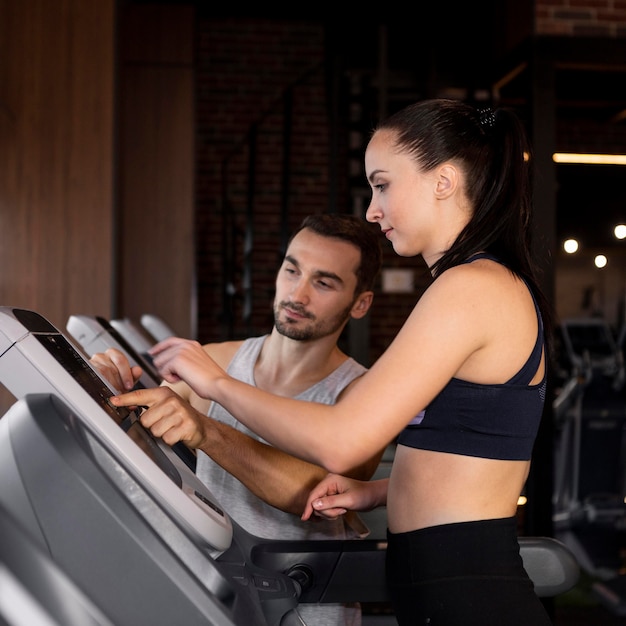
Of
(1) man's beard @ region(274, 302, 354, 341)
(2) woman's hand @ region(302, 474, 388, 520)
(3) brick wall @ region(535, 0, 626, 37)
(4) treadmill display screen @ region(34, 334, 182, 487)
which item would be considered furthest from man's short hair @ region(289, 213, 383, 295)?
(3) brick wall @ region(535, 0, 626, 37)

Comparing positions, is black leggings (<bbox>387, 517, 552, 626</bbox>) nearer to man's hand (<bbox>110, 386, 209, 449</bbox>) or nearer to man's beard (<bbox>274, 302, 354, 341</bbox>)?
man's hand (<bbox>110, 386, 209, 449</bbox>)

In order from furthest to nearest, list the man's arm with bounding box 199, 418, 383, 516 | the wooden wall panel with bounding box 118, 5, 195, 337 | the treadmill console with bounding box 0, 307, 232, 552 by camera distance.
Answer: the wooden wall panel with bounding box 118, 5, 195, 337 → the man's arm with bounding box 199, 418, 383, 516 → the treadmill console with bounding box 0, 307, 232, 552

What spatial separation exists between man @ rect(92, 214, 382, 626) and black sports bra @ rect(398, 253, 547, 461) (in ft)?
1.47

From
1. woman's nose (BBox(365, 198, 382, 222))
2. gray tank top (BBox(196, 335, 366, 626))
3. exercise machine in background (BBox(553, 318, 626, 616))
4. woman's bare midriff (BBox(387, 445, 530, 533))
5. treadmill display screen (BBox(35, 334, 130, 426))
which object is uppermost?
woman's nose (BBox(365, 198, 382, 222))

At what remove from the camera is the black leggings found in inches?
46.0

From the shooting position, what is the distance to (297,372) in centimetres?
192

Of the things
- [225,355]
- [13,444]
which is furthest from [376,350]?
[13,444]

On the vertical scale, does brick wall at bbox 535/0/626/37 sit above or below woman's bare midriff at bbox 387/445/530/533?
above

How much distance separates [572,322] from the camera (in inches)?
255

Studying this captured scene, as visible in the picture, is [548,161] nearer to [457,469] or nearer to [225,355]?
[225,355]

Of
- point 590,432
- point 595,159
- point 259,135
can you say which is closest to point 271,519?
point 595,159

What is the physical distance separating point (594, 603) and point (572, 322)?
2.80 meters

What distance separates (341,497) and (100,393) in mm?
515

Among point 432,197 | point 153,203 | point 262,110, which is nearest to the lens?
point 432,197
